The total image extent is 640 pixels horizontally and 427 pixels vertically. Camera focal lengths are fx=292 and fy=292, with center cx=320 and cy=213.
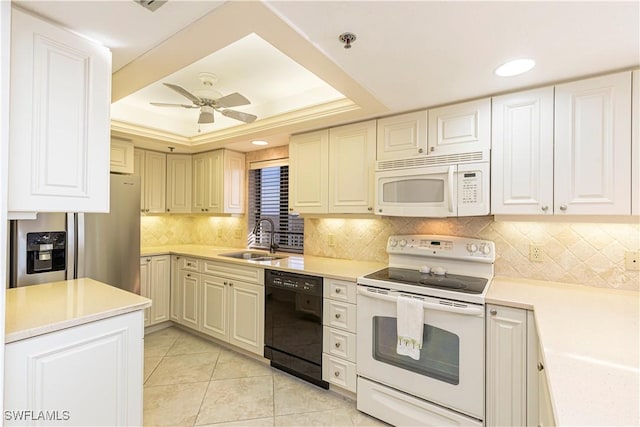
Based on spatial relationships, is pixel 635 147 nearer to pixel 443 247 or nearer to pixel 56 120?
pixel 443 247

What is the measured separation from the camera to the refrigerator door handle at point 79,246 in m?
2.25

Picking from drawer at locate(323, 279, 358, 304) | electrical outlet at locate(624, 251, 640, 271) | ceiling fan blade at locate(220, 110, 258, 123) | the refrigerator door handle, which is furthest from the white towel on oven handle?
the refrigerator door handle

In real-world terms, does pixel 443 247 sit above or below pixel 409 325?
above

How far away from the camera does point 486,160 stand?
1988 millimetres

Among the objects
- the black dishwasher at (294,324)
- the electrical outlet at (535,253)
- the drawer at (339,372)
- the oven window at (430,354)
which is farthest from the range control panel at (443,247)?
the drawer at (339,372)

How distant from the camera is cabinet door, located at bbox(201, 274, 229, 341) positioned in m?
2.98

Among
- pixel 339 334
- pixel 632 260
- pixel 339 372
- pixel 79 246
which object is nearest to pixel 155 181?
pixel 79 246

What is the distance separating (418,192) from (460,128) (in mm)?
537

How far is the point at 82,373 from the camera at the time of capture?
1329mm

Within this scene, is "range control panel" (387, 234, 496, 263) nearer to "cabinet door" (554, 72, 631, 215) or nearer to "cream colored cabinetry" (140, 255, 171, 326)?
"cabinet door" (554, 72, 631, 215)

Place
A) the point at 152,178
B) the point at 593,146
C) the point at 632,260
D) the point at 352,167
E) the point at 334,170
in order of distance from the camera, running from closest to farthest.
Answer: the point at 593,146 → the point at 632,260 → the point at 352,167 → the point at 334,170 → the point at 152,178

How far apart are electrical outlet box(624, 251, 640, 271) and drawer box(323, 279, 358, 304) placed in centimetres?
170

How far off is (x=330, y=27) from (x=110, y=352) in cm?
185

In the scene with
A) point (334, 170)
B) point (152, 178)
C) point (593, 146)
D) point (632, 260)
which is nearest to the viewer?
point (593, 146)
